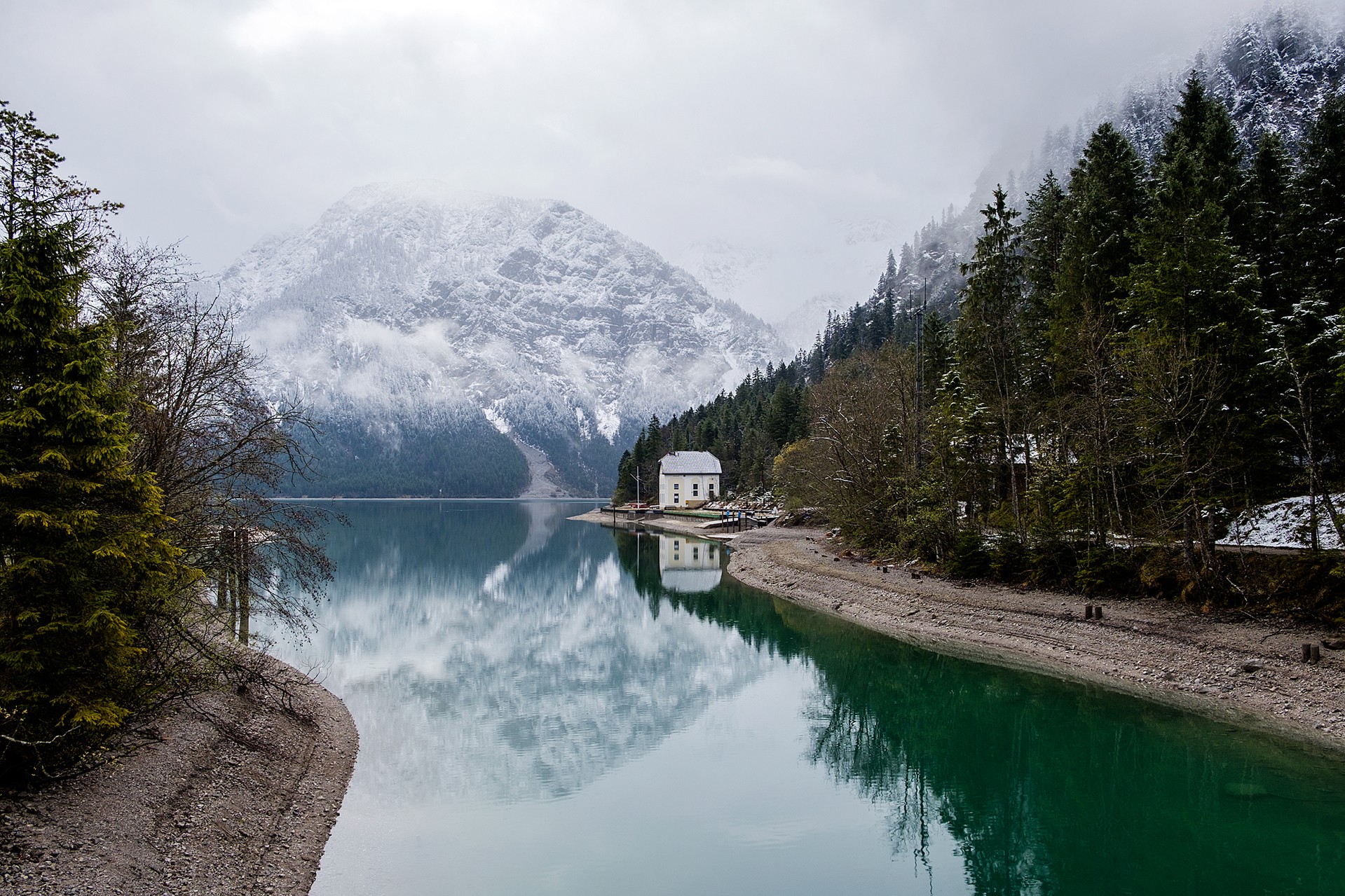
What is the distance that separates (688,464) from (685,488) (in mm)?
3084

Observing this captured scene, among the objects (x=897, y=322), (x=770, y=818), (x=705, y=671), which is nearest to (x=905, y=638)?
(x=705, y=671)

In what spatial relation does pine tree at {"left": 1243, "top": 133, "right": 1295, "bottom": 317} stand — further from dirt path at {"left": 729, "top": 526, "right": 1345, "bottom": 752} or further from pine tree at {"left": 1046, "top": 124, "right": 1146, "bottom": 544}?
dirt path at {"left": 729, "top": 526, "right": 1345, "bottom": 752}

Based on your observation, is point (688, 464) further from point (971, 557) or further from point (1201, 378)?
point (1201, 378)

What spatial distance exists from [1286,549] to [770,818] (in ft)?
54.1

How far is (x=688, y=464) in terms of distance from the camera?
96188mm

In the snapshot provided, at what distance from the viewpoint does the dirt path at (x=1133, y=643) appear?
50.7 feet

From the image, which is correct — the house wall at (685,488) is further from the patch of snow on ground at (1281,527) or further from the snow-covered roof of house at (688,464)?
the patch of snow on ground at (1281,527)

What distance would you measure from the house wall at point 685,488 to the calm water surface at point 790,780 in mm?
68346

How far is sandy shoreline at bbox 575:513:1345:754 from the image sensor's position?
→ 15453mm

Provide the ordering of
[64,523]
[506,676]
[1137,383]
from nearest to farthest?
[64,523], [1137,383], [506,676]

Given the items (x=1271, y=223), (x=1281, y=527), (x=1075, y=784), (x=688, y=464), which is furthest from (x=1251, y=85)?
(x=1075, y=784)

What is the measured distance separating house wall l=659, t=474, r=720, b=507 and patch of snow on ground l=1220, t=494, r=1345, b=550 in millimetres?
75628

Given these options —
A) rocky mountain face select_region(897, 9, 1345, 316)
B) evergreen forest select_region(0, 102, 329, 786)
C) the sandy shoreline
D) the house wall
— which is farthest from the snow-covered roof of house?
evergreen forest select_region(0, 102, 329, 786)

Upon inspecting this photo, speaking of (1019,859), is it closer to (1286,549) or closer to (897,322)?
(1286,549)
